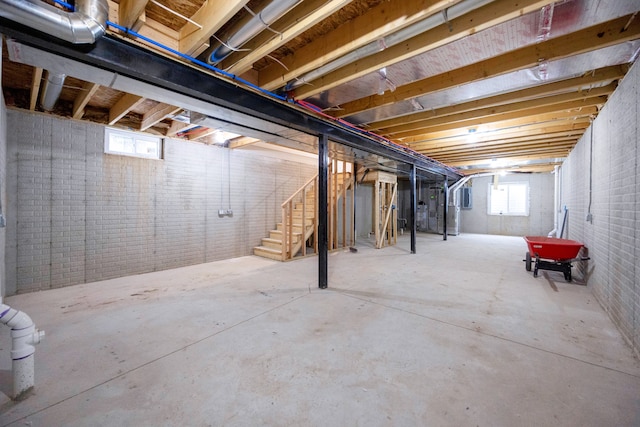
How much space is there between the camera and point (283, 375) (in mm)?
1730

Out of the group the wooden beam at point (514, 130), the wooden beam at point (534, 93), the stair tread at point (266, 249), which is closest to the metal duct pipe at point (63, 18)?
Result: the wooden beam at point (534, 93)

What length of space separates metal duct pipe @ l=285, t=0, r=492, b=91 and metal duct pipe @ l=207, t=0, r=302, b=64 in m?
0.73

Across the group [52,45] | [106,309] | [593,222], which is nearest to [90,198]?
[106,309]

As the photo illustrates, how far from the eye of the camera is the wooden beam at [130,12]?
5.48 feet

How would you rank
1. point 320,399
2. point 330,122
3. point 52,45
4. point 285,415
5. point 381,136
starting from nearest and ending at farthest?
1. point 285,415
2. point 320,399
3. point 52,45
4. point 330,122
5. point 381,136

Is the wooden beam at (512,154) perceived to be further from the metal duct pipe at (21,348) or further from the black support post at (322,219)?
the metal duct pipe at (21,348)

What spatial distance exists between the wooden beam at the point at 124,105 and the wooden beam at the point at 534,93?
3.53m

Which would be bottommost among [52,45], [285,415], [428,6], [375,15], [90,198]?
[285,415]

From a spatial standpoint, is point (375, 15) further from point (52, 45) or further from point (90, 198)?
point (90, 198)

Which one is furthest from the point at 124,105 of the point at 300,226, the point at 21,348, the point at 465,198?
the point at 465,198

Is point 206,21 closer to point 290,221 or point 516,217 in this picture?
point 290,221

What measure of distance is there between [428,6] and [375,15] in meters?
0.41

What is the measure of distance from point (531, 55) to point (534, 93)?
79cm

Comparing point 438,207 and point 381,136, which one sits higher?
point 381,136
